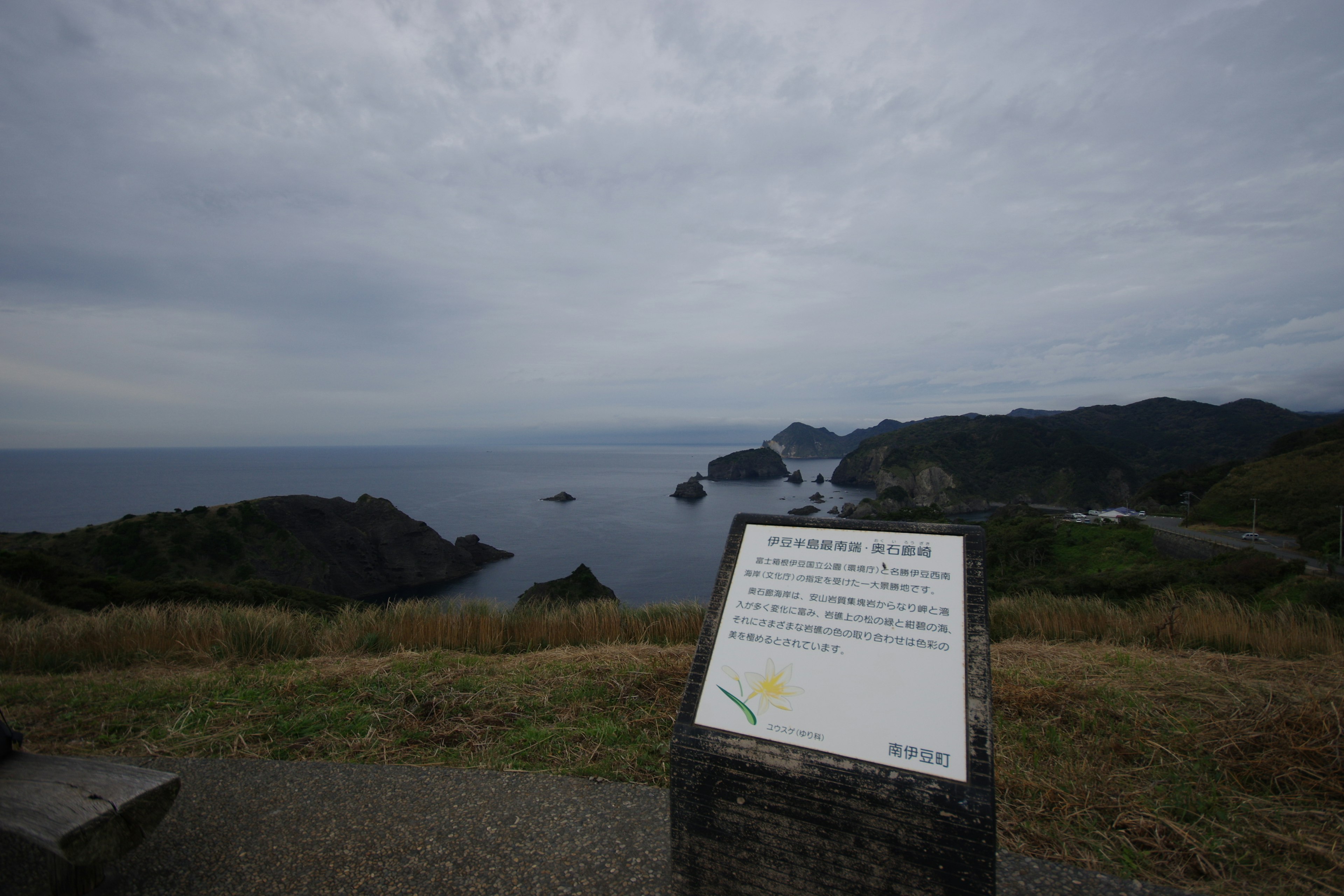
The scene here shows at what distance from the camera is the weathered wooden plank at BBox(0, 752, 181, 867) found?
1891 millimetres

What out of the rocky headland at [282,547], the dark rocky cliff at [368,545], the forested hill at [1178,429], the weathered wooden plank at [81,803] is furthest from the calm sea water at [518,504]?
the forested hill at [1178,429]

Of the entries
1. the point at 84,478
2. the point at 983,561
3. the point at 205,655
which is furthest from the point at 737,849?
the point at 84,478

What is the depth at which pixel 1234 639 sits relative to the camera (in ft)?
16.8

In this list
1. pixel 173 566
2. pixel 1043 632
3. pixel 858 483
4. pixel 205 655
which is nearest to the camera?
pixel 205 655

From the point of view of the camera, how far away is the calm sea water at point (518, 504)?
44.8 metres

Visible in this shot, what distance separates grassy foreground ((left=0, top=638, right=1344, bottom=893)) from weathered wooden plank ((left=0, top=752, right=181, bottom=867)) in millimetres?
1058

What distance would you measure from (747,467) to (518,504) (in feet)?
192

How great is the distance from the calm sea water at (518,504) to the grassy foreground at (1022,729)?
4037mm

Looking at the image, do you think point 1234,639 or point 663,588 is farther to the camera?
point 663,588

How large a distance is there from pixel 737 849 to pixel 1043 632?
5.25 m

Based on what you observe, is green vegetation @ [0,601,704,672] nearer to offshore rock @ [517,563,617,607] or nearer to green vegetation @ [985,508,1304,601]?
green vegetation @ [985,508,1304,601]

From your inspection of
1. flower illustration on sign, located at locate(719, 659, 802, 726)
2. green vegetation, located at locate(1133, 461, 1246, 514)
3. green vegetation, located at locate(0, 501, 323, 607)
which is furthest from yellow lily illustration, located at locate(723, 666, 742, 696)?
green vegetation, located at locate(1133, 461, 1246, 514)

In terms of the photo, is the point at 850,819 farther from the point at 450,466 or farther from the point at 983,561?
the point at 450,466

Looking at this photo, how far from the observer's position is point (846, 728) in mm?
1837
